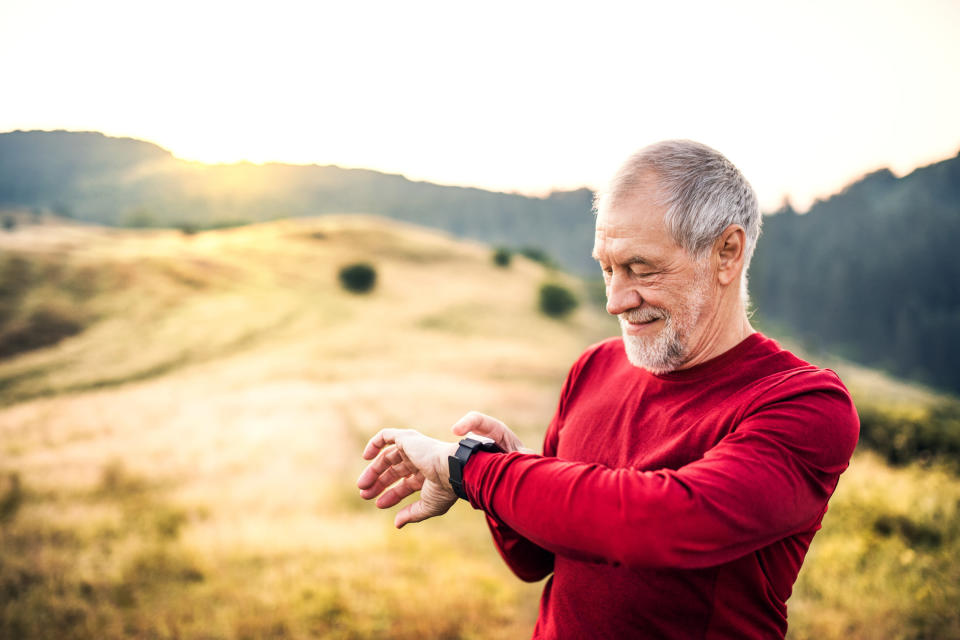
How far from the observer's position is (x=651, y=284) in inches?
76.3

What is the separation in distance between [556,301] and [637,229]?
3875 centimetres

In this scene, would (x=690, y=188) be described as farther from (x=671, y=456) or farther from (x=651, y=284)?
(x=671, y=456)

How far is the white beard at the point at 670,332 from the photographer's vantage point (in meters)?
1.96

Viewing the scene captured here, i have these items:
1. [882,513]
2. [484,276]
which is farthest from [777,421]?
[484,276]

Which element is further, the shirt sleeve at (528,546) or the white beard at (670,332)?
the shirt sleeve at (528,546)

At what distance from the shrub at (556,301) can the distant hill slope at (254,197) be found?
112 feet

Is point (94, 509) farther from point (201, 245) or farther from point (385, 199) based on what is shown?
point (385, 199)

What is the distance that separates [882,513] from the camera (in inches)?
378

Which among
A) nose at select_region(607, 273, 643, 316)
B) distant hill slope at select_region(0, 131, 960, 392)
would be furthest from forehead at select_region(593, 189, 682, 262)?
distant hill slope at select_region(0, 131, 960, 392)

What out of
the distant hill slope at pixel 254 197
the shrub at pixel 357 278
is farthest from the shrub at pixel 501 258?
the distant hill slope at pixel 254 197

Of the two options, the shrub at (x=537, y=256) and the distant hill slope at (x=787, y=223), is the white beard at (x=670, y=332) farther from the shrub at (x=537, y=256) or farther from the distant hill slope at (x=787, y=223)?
the distant hill slope at (x=787, y=223)

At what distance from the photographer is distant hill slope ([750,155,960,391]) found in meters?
79.2

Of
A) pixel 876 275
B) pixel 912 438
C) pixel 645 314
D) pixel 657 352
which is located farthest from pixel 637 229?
pixel 876 275

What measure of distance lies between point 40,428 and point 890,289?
345ft
